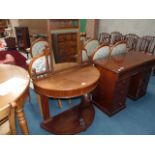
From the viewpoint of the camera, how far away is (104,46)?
2.26 m

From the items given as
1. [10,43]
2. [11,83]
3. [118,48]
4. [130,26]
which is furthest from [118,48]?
[10,43]

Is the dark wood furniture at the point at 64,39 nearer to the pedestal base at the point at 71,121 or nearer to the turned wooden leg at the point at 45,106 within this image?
the turned wooden leg at the point at 45,106

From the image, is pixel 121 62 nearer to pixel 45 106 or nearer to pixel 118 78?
pixel 118 78

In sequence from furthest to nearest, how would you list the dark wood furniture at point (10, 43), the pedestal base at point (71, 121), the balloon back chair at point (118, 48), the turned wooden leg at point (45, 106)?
the dark wood furniture at point (10, 43) → the balloon back chair at point (118, 48) → the pedestal base at point (71, 121) → the turned wooden leg at point (45, 106)

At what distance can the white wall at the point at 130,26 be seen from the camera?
400cm

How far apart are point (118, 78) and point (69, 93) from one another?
2.67ft

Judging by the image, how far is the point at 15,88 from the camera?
1.33m

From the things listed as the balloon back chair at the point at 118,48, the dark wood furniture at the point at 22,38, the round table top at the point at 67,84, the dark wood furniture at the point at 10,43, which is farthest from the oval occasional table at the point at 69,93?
the dark wood furniture at the point at 10,43

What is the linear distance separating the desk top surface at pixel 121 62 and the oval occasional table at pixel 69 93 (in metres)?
0.23

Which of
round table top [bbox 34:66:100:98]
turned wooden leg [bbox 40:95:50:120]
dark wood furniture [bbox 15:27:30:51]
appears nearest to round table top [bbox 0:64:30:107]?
round table top [bbox 34:66:100:98]

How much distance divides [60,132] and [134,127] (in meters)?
1.12

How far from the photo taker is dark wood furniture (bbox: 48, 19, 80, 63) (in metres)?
1.60
